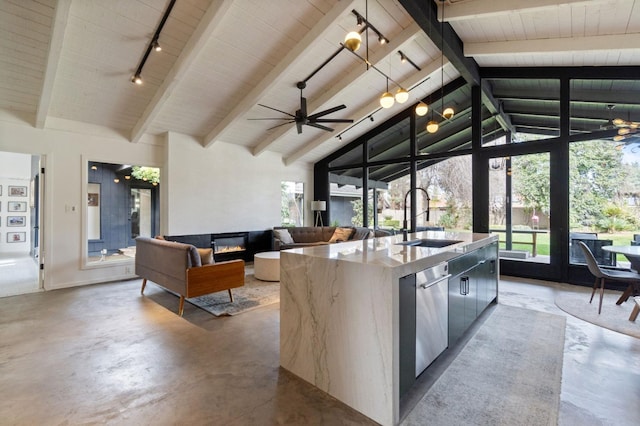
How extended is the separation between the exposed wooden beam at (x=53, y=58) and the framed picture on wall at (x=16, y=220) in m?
6.22

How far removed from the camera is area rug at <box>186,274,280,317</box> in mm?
3914

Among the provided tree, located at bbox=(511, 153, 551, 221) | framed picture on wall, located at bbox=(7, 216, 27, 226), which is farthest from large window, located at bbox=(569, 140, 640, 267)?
framed picture on wall, located at bbox=(7, 216, 27, 226)

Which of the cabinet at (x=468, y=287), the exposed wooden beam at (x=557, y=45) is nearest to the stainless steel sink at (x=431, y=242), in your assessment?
the cabinet at (x=468, y=287)

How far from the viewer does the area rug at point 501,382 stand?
188 centimetres

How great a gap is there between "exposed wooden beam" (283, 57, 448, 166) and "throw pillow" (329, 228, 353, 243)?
2.26 m

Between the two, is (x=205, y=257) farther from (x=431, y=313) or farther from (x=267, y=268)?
(x=431, y=313)

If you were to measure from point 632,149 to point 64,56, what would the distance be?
8321 mm

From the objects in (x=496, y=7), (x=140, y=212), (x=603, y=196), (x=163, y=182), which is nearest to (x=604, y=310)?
(x=603, y=196)

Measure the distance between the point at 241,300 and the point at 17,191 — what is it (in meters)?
9.14

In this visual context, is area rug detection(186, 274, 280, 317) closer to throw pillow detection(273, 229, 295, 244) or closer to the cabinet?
throw pillow detection(273, 229, 295, 244)

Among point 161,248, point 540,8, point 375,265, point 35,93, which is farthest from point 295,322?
point 35,93

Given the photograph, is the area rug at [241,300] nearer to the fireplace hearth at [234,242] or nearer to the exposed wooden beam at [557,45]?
the fireplace hearth at [234,242]

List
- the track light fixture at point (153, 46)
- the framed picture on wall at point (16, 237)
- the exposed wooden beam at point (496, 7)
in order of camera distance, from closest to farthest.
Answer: the exposed wooden beam at point (496, 7)
the track light fixture at point (153, 46)
the framed picture on wall at point (16, 237)

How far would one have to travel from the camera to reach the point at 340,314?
2012 millimetres
